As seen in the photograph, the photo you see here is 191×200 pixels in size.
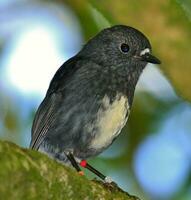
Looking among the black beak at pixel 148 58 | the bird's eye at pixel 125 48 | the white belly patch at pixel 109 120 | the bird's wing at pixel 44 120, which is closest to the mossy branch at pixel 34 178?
the white belly patch at pixel 109 120

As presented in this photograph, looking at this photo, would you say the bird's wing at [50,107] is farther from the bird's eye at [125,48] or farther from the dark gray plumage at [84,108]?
the bird's eye at [125,48]

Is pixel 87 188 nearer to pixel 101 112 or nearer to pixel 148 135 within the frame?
pixel 101 112

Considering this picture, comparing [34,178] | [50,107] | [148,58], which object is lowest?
[34,178]

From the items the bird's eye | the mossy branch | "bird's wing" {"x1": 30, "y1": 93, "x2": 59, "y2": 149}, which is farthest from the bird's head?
the mossy branch

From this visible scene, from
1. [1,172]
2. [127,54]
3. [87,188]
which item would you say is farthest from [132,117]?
[1,172]

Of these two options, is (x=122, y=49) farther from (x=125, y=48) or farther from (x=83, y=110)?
(x=83, y=110)

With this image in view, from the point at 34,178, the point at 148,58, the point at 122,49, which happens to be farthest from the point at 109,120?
the point at 34,178
